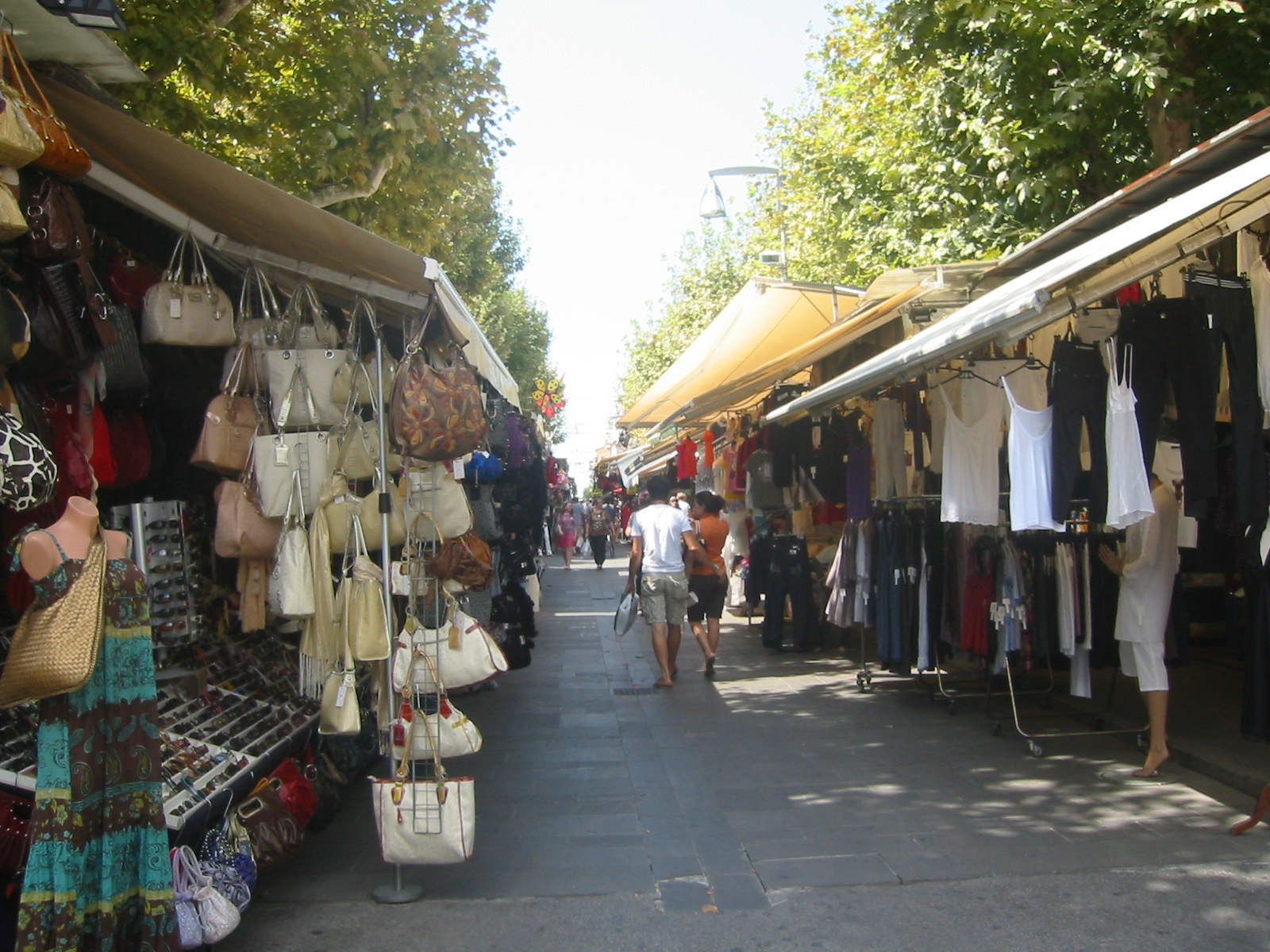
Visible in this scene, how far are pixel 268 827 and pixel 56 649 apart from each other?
65.6 inches

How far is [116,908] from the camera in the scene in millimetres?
3840

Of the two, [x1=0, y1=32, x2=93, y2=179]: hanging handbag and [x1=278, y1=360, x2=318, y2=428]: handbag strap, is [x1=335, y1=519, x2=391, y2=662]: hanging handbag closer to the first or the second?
[x1=278, y1=360, x2=318, y2=428]: handbag strap

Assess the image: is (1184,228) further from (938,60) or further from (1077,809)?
(938,60)

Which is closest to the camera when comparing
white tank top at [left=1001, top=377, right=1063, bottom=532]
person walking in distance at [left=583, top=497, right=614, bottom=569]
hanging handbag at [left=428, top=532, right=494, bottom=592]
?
hanging handbag at [left=428, top=532, right=494, bottom=592]

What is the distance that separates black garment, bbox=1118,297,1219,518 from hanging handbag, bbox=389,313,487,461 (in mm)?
3139

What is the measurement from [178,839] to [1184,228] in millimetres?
5346

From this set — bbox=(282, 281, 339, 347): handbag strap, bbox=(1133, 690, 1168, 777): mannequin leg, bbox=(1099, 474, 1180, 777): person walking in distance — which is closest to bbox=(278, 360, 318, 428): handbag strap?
bbox=(282, 281, 339, 347): handbag strap

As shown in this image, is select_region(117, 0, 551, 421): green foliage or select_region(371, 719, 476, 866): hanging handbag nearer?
select_region(371, 719, 476, 866): hanging handbag

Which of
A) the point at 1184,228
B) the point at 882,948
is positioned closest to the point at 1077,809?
the point at 882,948

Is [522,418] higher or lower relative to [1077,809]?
higher

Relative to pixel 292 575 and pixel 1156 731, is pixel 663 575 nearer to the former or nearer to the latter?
pixel 1156 731

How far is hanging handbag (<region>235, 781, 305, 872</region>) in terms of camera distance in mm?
4891

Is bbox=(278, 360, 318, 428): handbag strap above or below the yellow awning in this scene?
below

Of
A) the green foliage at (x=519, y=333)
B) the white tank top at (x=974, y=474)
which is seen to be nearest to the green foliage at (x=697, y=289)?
the green foliage at (x=519, y=333)
